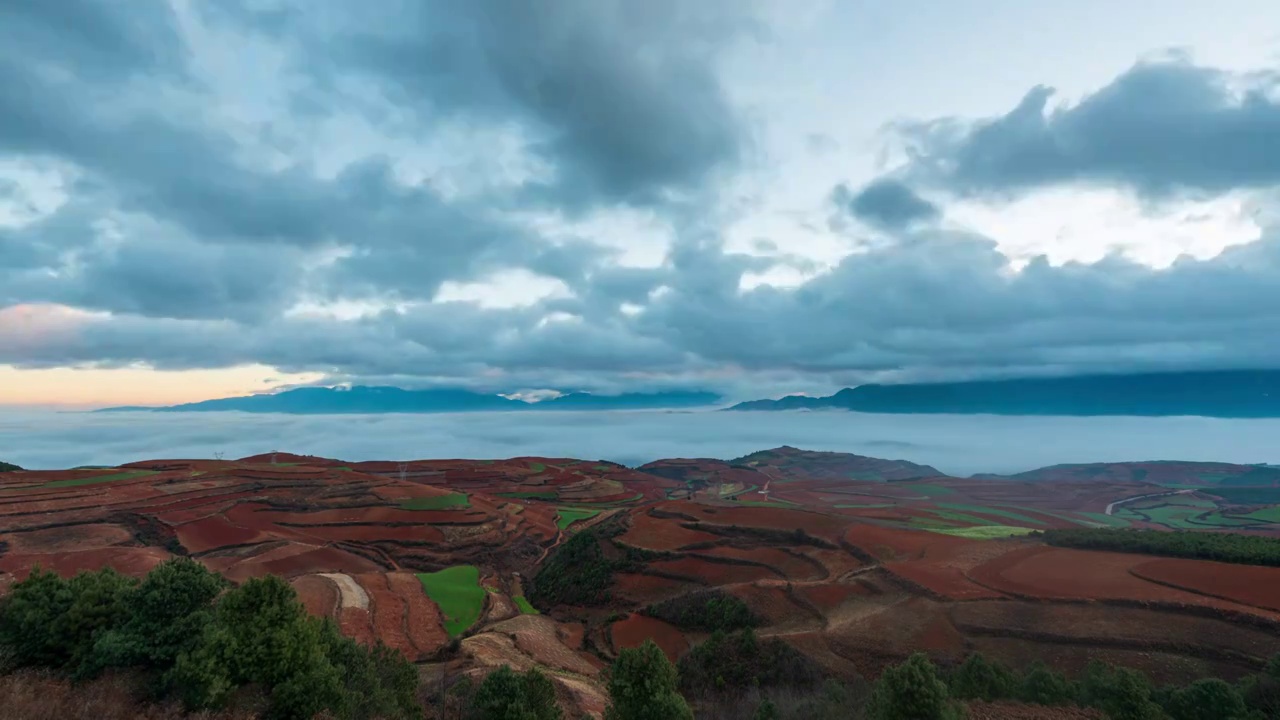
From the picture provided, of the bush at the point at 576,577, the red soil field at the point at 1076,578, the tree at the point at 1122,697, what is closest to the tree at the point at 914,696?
the tree at the point at 1122,697

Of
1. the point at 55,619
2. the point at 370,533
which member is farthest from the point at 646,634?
the point at 370,533

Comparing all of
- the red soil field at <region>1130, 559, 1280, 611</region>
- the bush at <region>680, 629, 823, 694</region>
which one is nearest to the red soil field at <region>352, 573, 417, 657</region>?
the bush at <region>680, 629, 823, 694</region>

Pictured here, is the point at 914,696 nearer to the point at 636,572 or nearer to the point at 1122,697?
the point at 1122,697

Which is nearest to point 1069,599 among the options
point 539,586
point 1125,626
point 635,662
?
point 1125,626

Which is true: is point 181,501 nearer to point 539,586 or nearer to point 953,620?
point 539,586

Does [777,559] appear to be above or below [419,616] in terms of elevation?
above

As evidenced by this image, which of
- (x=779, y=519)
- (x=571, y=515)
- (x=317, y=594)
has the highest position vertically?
(x=779, y=519)

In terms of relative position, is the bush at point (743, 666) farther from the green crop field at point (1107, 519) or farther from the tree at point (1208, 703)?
the green crop field at point (1107, 519)
